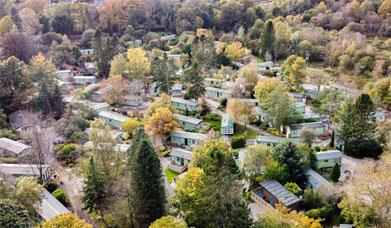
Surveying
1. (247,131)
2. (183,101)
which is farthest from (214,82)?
(247,131)

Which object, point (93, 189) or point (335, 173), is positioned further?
point (335, 173)

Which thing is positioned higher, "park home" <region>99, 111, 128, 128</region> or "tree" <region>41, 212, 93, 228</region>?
"tree" <region>41, 212, 93, 228</region>

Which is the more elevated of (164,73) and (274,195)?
(164,73)

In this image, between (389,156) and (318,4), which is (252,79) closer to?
(389,156)

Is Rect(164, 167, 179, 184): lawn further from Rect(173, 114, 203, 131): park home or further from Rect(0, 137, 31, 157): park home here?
Rect(0, 137, 31, 157): park home

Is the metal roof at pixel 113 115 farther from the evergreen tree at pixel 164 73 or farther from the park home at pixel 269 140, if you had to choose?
the park home at pixel 269 140

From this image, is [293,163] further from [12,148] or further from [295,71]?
[12,148]

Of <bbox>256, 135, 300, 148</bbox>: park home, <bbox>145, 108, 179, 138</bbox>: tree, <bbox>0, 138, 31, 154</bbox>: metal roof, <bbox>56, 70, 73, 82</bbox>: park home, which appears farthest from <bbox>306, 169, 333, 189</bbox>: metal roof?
<bbox>56, 70, 73, 82</bbox>: park home
